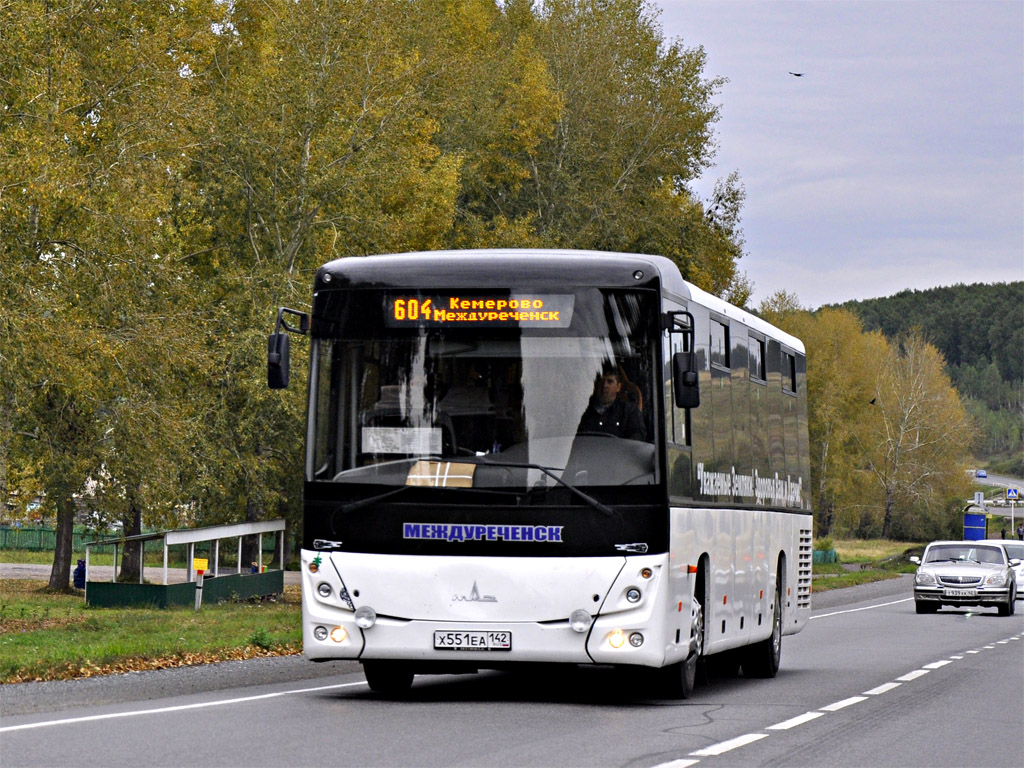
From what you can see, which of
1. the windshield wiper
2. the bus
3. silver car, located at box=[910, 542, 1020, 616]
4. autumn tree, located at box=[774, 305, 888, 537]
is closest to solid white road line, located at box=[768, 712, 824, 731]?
the bus

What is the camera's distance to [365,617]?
1288 cm

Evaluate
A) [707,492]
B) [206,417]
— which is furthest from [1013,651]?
[206,417]

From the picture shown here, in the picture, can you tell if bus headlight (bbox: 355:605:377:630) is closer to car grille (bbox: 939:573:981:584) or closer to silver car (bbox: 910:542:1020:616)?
silver car (bbox: 910:542:1020:616)

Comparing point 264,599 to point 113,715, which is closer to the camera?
point 113,715

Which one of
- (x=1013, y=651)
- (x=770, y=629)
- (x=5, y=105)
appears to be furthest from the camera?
(x=5, y=105)

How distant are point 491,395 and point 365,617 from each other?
1.89 metres

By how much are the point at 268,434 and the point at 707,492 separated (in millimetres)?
23946

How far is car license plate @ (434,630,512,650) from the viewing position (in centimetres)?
1272

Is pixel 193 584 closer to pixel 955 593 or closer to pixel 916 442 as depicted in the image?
pixel 955 593

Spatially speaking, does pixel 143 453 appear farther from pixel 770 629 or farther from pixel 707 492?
pixel 707 492

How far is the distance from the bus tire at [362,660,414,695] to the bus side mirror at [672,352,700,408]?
3139 mm

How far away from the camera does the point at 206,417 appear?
35500mm

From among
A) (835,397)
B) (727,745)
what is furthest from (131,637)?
(835,397)

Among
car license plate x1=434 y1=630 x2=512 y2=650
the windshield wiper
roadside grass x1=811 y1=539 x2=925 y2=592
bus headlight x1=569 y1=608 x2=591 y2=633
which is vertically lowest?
roadside grass x1=811 y1=539 x2=925 y2=592
